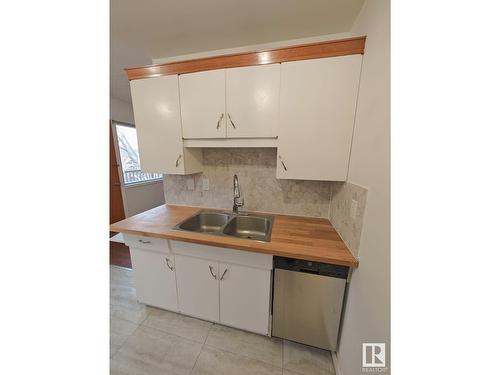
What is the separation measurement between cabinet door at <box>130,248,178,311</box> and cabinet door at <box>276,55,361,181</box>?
1196mm

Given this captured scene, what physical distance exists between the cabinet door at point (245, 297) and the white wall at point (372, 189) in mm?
511

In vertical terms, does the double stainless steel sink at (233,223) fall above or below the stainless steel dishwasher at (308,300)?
above

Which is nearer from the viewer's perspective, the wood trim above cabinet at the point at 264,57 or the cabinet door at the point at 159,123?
the wood trim above cabinet at the point at 264,57

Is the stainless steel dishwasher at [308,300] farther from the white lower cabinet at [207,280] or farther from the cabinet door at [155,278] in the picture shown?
the cabinet door at [155,278]

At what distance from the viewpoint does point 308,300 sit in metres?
1.09

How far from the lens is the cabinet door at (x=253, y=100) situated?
1147mm

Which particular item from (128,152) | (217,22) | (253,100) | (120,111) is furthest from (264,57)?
(128,152)

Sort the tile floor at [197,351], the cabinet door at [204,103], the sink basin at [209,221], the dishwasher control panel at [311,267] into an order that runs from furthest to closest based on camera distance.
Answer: the sink basin at [209,221] → the cabinet door at [204,103] → the tile floor at [197,351] → the dishwasher control panel at [311,267]

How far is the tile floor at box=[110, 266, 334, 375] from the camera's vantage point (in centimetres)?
111

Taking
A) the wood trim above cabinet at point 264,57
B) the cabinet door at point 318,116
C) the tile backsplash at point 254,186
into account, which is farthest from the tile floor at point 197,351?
the wood trim above cabinet at point 264,57

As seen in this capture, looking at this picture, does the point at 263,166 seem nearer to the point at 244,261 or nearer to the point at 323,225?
the point at 323,225
